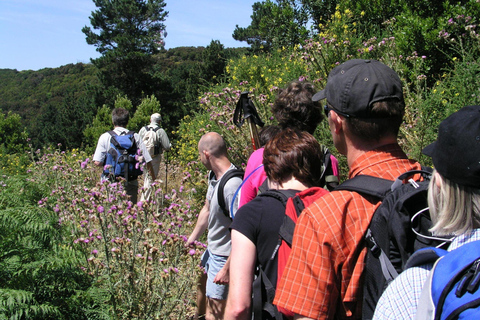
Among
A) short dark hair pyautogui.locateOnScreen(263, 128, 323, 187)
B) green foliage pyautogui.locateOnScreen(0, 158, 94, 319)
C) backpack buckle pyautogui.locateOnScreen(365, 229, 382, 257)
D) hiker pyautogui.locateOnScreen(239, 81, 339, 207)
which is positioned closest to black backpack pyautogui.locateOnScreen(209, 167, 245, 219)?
hiker pyautogui.locateOnScreen(239, 81, 339, 207)

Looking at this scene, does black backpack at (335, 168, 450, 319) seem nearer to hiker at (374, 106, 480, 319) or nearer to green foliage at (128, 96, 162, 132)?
hiker at (374, 106, 480, 319)

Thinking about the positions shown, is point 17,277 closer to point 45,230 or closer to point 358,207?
point 45,230

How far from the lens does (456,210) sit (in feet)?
3.41

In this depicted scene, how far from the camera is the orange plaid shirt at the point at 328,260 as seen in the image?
1.28m

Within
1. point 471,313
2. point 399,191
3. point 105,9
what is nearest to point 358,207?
point 399,191

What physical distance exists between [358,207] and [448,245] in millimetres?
288

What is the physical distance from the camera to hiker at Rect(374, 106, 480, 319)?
3.35ft

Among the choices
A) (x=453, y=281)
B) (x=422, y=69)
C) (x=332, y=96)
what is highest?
(x=422, y=69)

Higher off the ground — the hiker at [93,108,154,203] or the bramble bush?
the hiker at [93,108,154,203]

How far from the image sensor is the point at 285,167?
6.03 feet

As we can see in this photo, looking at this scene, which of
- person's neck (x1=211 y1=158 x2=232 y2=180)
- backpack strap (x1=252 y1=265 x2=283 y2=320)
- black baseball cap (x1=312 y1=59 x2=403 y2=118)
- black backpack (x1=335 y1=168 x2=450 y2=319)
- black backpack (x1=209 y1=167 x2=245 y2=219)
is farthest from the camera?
person's neck (x1=211 y1=158 x2=232 y2=180)

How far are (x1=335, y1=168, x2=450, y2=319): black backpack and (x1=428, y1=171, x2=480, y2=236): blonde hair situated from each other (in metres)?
0.07

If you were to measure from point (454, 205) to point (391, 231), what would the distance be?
0.20m

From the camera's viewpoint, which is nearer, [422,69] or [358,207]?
[358,207]
